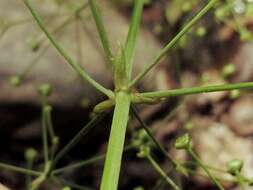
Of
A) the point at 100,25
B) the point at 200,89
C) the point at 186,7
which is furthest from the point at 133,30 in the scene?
the point at 186,7

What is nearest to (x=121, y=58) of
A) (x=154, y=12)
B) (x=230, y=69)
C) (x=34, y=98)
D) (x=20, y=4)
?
(x=230, y=69)

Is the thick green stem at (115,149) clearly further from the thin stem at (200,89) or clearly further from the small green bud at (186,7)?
the small green bud at (186,7)

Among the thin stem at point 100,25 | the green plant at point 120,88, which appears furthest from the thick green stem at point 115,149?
the thin stem at point 100,25

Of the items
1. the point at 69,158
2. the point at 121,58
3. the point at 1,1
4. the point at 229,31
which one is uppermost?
the point at 229,31

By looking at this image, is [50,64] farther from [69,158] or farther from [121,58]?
[121,58]

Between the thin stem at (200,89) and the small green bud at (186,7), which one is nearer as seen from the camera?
the thin stem at (200,89)

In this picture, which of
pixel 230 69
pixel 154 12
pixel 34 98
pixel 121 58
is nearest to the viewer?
pixel 121 58

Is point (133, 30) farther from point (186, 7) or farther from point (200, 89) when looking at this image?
Answer: point (186, 7)

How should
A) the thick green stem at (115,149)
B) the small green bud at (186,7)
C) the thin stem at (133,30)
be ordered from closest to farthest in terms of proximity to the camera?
the thick green stem at (115,149) → the thin stem at (133,30) → the small green bud at (186,7)
